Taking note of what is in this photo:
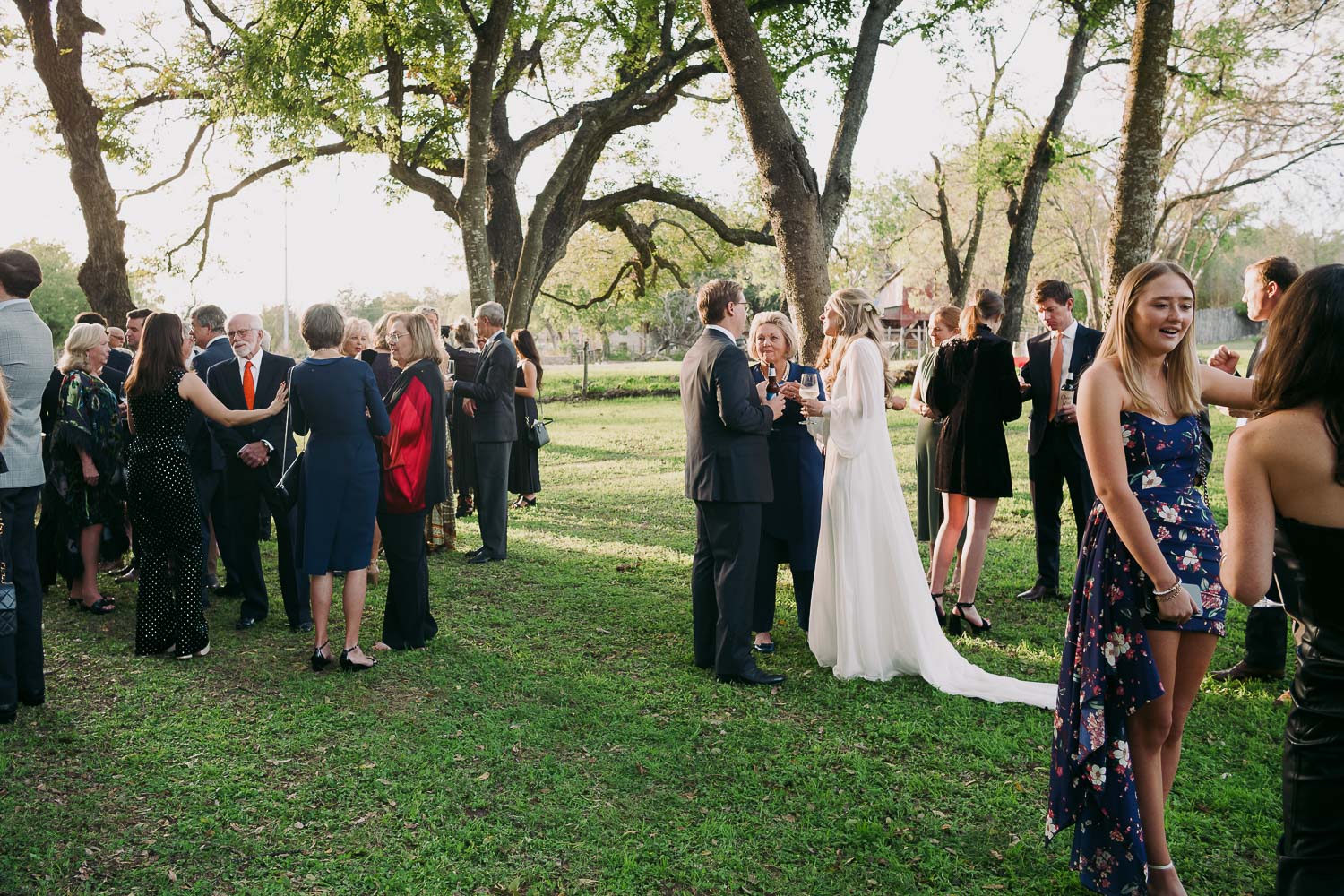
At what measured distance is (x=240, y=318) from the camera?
6914 mm

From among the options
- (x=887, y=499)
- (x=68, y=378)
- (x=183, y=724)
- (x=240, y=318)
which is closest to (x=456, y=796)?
(x=183, y=724)

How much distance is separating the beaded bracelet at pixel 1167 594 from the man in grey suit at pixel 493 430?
6.91 m

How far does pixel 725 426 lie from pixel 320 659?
2.99 meters

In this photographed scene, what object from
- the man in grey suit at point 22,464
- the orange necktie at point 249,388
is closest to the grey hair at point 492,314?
the orange necktie at point 249,388

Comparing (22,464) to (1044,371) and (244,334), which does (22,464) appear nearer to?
(244,334)

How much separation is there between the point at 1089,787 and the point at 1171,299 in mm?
1708

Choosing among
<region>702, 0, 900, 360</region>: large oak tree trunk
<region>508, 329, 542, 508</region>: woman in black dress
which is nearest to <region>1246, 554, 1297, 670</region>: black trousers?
<region>702, 0, 900, 360</region>: large oak tree trunk

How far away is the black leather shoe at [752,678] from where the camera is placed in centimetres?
573

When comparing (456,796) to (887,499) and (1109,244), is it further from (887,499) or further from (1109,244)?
(1109,244)

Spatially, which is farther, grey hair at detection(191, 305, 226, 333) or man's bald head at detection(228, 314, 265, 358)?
grey hair at detection(191, 305, 226, 333)

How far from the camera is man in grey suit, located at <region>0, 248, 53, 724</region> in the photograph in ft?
17.2

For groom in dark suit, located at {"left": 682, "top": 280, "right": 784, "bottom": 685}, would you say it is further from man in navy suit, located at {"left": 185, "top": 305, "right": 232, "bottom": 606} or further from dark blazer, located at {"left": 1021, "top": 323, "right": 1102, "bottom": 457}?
man in navy suit, located at {"left": 185, "top": 305, "right": 232, "bottom": 606}

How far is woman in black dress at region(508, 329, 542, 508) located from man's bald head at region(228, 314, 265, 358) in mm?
4338

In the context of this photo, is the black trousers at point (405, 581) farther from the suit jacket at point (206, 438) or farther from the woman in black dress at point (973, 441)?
the woman in black dress at point (973, 441)
